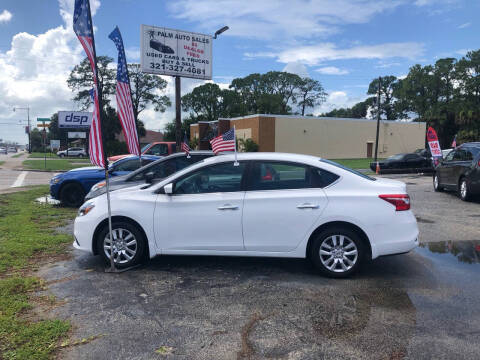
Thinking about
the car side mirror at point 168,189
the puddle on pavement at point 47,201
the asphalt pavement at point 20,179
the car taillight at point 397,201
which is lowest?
the asphalt pavement at point 20,179

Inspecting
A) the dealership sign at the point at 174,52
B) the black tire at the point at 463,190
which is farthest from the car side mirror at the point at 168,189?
the dealership sign at the point at 174,52

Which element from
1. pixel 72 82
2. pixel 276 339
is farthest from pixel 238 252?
pixel 72 82

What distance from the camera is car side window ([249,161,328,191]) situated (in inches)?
190

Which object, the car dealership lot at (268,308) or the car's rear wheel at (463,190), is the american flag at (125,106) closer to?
the car dealership lot at (268,308)

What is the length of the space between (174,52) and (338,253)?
1701 centimetres

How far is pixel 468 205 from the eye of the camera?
10367mm

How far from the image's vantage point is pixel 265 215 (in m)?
4.71

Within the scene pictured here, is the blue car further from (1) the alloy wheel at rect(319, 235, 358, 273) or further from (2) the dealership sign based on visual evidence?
(2) the dealership sign

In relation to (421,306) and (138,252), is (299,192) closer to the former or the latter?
(421,306)

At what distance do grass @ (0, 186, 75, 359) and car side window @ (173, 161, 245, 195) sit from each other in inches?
82.6

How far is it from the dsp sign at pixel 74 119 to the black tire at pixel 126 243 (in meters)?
45.2

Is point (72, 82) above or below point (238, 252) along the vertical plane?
above

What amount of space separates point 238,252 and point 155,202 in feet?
4.13

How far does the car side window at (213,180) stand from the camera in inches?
194
